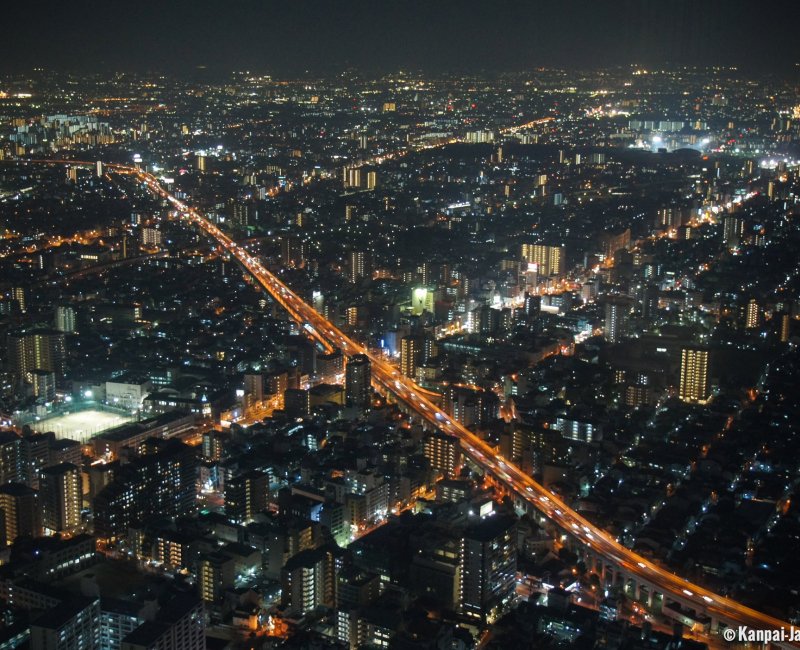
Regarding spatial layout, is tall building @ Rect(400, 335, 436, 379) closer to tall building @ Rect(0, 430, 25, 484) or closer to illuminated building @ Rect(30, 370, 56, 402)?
illuminated building @ Rect(30, 370, 56, 402)

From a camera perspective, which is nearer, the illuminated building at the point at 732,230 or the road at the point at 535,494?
the road at the point at 535,494

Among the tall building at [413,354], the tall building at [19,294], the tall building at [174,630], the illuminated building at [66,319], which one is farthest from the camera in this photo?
the tall building at [19,294]

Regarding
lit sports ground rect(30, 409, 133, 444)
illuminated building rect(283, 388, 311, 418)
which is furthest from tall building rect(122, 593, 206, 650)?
illuminated building rect(283, 388, 311, 418)

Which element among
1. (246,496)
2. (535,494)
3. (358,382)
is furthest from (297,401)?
(535,494)

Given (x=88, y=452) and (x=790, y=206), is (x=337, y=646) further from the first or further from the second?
(x=790, y=206)

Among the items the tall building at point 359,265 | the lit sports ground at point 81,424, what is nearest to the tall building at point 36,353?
the lit sports ground at point 81,424

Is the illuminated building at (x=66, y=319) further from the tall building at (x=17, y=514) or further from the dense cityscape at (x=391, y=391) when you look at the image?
the tall building at (x=17, y=514)
